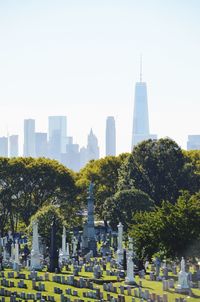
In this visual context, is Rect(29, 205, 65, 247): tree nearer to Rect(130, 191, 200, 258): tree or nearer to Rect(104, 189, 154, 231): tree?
Rect(104, 189, 154, 231): tree

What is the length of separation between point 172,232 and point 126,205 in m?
22.3

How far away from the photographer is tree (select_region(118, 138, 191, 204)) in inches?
2835

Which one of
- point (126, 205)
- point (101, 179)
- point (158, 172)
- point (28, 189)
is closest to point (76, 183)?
point (101, 179)

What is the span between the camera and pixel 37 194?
7212 centimetres

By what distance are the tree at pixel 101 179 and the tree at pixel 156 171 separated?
335 centimetres

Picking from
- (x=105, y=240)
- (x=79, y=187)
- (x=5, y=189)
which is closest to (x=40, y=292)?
(x=105, y=240)

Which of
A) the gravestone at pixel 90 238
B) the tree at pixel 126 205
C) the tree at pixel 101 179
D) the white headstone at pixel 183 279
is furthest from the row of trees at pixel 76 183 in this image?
the white headstone at pixel 183 279

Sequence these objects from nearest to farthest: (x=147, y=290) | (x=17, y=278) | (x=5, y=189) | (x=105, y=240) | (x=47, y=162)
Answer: (x=147, y=290) < (x=17, y=278) < (x=105, y=240) < (x=5, y=189) < (x=47, y=162)

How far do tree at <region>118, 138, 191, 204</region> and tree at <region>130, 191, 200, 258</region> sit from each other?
2570cm

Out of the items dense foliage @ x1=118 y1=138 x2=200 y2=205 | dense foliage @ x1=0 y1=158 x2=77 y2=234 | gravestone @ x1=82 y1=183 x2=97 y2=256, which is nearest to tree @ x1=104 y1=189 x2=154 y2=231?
dense foliage @ x1=118 y1=138 x2=200 y2=205

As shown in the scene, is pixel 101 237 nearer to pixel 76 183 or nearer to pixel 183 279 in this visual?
pixel 76 183

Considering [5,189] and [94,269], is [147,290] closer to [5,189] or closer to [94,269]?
[94,269]

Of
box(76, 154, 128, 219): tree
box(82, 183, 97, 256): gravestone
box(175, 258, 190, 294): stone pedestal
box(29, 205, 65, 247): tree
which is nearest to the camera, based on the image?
box(175, 258, 190, 294): stone pedestal

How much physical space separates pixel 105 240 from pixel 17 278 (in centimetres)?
2224
